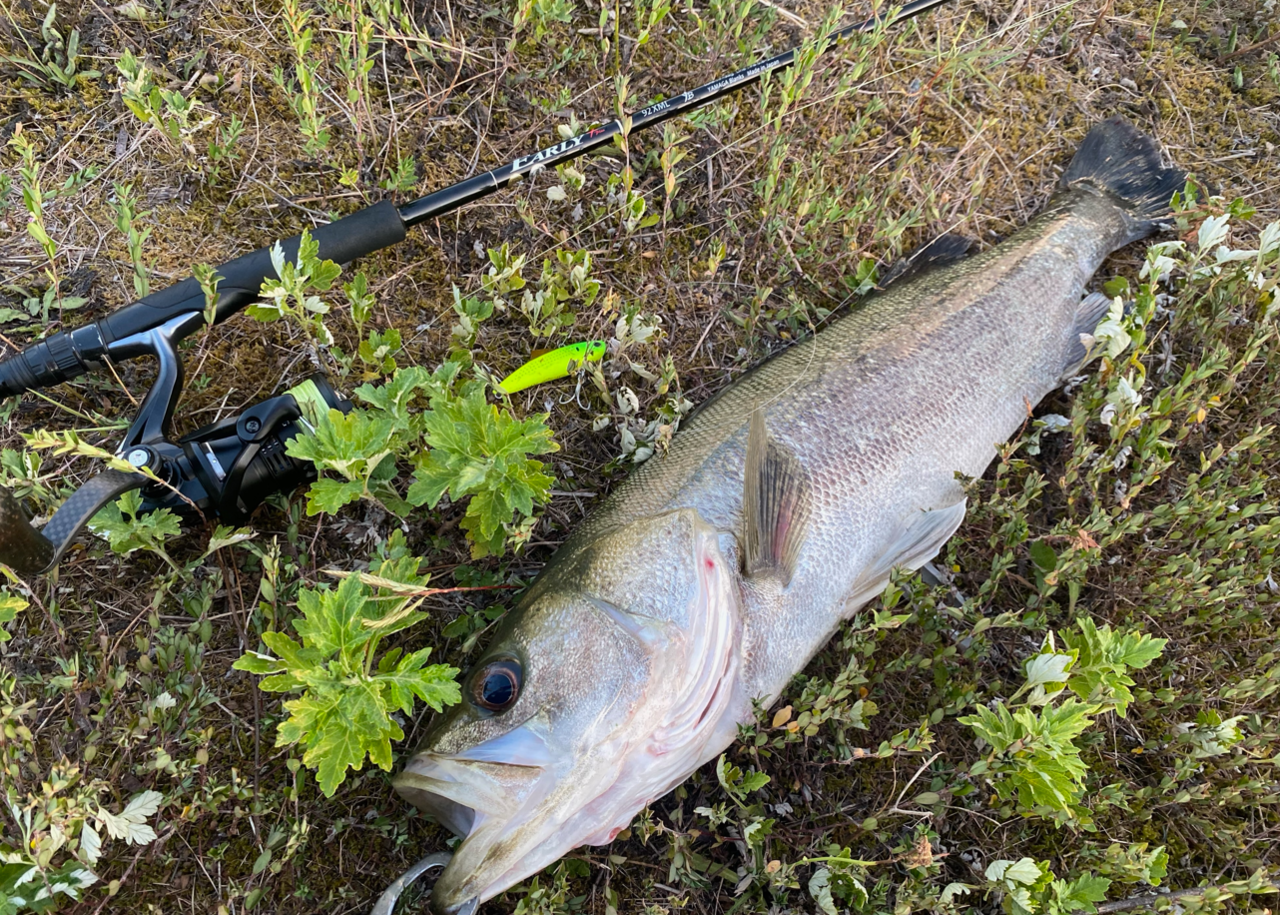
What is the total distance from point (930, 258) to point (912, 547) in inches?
62.7

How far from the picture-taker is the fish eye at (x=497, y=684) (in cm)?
226

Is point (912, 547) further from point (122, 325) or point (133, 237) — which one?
point (133, 237)

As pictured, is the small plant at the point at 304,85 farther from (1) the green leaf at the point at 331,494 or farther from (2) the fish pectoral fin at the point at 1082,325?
(2) the fish pectoral fin at the point at 1082,325

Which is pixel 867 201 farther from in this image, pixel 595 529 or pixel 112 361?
pixel 112 361

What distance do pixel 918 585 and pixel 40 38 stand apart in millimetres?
4380

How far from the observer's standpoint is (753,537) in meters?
2.68

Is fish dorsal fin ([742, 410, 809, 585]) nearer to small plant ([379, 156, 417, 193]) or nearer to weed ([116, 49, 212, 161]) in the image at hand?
small plant ([379, 156, 417, 193])

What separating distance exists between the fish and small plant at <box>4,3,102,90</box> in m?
2.98

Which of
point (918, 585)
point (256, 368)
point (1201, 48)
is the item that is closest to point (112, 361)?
point (256, 368)

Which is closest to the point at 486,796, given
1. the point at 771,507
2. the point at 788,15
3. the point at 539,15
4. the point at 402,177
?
the point at 771,507

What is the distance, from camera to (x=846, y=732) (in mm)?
2982

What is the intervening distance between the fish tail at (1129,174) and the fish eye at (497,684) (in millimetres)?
3751

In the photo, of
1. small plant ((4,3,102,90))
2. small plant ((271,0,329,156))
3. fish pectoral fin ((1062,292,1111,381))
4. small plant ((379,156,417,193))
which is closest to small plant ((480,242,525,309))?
small plant ((379,156,417,193))

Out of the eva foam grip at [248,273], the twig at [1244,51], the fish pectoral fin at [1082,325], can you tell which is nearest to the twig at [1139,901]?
the fish pectoral fin at [1082,325]
